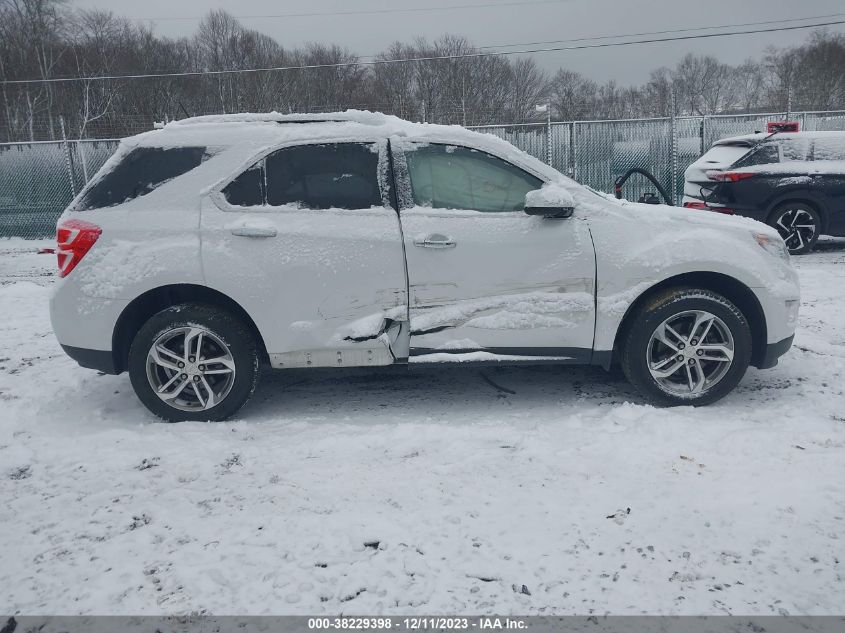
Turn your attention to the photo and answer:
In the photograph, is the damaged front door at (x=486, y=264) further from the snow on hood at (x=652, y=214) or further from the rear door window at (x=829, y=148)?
the rear door window at (x=829, y=148)

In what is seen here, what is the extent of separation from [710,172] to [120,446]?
8.68m

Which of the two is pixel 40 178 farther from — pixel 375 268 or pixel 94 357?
pixel 375 268

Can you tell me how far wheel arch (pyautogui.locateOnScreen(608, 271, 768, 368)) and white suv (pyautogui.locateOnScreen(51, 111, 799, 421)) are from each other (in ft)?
0.05

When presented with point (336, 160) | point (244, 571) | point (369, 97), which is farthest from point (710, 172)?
point (369, 97)

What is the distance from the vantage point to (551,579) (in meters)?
2.51

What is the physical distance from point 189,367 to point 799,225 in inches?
352

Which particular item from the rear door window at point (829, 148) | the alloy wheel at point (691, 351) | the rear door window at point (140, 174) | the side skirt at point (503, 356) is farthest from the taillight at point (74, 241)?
the rear door window at point (829, 148)

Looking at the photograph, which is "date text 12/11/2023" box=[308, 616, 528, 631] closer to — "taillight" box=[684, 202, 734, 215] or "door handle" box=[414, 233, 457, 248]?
"door handle" box=[414, 233, 457, 248]

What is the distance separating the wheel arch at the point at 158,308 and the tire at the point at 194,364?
0.21ft

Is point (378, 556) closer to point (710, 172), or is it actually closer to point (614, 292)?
point (614, 292)

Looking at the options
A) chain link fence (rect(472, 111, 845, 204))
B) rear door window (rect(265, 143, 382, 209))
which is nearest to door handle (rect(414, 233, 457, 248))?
rear door window (rect(265, 143, 382, 209))

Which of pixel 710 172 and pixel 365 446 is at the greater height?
pixel 710 172

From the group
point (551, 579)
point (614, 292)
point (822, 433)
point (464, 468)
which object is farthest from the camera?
point (614, 292)

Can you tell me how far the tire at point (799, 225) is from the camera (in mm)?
9258
